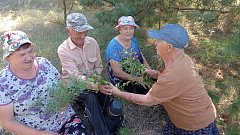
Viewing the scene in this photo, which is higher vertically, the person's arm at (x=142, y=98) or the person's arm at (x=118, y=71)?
the person's arm at (x=142, y=98)

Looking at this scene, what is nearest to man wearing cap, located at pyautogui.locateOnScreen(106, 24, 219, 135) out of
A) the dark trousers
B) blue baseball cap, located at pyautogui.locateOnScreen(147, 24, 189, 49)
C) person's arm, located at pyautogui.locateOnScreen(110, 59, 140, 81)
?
blue baseball cap, located at pyautogui.locateOnScreen(147, 24, 189, 49)

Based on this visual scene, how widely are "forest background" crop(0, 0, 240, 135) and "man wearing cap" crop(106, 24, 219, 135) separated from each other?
1.15ft

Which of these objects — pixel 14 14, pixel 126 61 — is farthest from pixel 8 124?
pixel 14 14

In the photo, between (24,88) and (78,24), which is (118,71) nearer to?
(78,24)

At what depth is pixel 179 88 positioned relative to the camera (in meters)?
1.93

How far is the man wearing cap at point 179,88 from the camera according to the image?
1917mm

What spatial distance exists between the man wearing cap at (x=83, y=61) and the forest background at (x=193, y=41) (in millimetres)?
267

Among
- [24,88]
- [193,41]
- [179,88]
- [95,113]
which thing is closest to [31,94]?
[24,88]

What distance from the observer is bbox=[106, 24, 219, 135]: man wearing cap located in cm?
192

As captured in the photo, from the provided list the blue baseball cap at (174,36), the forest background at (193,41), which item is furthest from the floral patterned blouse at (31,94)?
the blue baseball cap at (174,36)

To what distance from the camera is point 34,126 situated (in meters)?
2.15

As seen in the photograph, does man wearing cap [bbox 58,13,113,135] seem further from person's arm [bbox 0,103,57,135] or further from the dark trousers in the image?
person's arm [bbox 0,103,57,135]

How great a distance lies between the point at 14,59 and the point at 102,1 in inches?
68.3

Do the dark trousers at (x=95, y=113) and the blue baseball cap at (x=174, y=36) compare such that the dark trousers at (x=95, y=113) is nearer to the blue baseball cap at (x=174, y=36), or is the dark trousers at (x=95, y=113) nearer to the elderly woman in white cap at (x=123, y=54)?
the elderly woman in white cap at (x=123, y=54)
